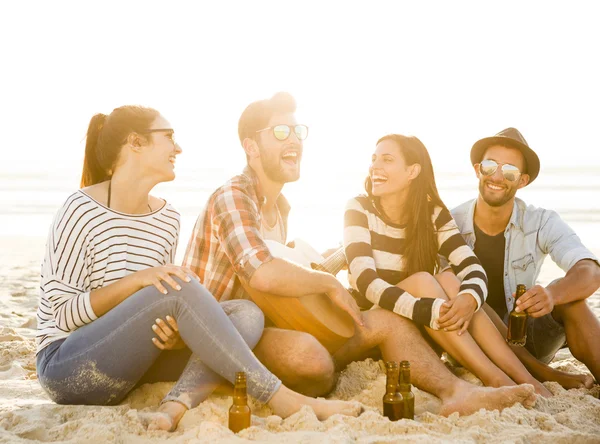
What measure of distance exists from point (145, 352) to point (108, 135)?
124 centimetres

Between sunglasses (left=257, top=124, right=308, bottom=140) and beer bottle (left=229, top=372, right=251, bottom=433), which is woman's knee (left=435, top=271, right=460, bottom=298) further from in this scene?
beer bottle (left=229, top=372, right=251, bottom=433)

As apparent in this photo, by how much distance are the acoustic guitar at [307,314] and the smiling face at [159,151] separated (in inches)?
29.7

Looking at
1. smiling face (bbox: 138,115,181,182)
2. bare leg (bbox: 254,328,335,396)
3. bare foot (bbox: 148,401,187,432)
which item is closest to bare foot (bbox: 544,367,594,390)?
bare leg (bbox: 254,328,335,396)

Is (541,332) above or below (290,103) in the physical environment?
below

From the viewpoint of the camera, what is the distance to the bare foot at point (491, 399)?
3570 millimetres

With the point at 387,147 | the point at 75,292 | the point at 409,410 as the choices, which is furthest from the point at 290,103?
the point at 409,410

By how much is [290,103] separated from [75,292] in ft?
5.80

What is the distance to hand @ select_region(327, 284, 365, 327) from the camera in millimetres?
4000

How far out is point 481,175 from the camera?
476 cm

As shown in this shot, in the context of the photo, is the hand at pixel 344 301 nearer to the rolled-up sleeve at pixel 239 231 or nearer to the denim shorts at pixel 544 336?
the rolled-up sleeve at pixel 239 231

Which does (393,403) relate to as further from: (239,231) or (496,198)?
(496,198)

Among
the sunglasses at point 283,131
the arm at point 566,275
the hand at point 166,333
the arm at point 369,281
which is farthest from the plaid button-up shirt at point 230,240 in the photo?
the arm at point 566,275

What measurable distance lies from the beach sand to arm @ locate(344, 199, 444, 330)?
45cm

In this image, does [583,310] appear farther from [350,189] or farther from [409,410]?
[350,189]
